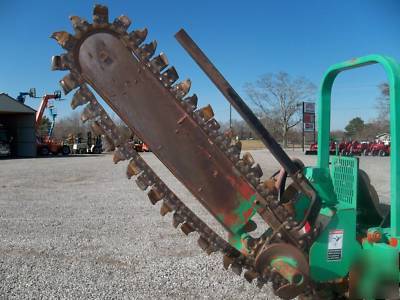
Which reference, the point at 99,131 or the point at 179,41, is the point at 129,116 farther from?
the point at 179,41

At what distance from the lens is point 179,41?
7.11 ft

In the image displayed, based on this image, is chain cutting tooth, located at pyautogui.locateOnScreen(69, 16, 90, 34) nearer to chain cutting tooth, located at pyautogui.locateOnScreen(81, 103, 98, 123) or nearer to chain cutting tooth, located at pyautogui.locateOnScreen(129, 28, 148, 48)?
chain cutting tooth, located at pyautogui.locateOnScreen(129, 28, 148, 48)

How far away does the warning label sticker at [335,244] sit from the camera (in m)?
2.49

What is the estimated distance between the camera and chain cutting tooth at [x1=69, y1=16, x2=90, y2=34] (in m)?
2.10

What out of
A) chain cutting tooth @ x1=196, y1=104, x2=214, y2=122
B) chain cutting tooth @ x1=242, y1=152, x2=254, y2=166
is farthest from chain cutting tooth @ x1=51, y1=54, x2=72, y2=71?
chain cutting tooth @ x1=242, y1=152, x2=254, y2=166

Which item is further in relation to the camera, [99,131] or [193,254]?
[193,254]

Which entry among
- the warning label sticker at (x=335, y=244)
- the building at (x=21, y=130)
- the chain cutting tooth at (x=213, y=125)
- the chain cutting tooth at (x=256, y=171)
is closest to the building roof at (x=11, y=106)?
the building at (x=21, y=130)

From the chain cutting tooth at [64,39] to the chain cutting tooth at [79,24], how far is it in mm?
52

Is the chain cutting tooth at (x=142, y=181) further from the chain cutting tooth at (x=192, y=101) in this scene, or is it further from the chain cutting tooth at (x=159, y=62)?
the chain cutting tooth at (x=159, y=62)

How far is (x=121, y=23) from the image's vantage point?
215 centimetres

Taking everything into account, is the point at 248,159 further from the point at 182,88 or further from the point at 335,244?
the point at 335,244

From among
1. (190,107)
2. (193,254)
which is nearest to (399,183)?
(190,107)

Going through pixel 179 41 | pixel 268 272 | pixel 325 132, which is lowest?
pixel 268 272

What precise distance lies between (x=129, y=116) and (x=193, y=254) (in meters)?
3.48
